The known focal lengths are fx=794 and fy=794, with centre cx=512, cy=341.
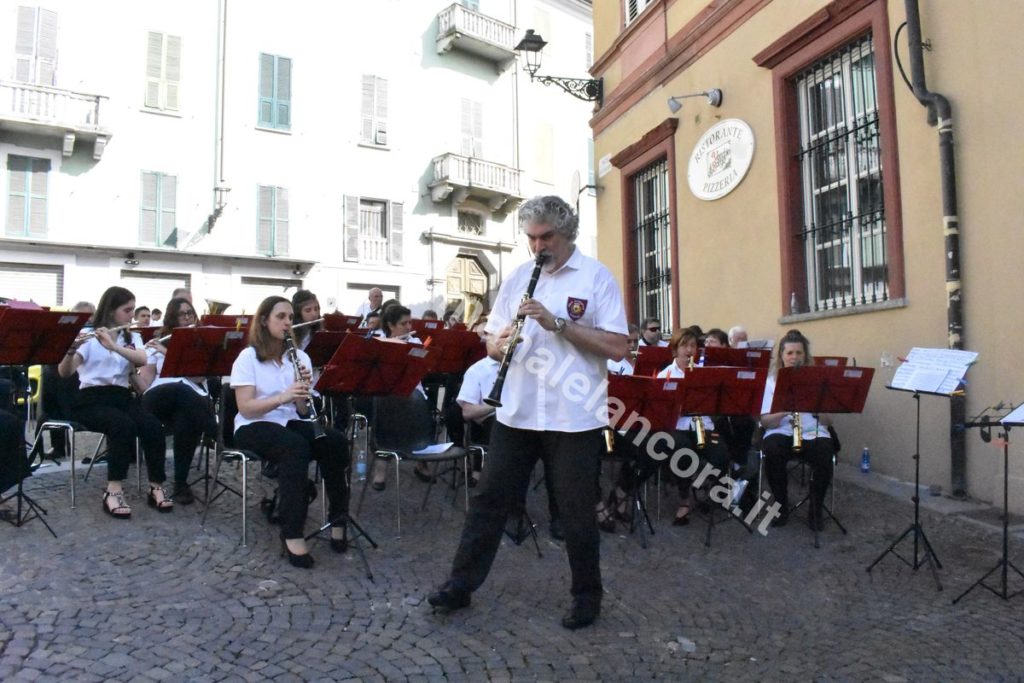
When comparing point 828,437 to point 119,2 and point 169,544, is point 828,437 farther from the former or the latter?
point 119,2

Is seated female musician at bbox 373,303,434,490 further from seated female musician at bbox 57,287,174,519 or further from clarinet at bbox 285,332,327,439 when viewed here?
seated female musician at bbox 57,287,174,519

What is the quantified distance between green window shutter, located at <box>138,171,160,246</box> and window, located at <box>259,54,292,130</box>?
3146 millimetres

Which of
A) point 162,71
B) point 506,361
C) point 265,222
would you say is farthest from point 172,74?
point 506,361

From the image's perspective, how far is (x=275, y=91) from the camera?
814 inches

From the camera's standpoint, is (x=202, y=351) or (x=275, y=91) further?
(x=275, y=91)

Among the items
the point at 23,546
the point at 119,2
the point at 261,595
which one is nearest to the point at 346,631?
the point at 261,595

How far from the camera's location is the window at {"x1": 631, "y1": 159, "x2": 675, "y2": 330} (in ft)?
37.1

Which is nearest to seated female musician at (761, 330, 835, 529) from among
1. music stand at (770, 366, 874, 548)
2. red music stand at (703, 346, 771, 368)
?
music stand at (770, 366, 874, 548)

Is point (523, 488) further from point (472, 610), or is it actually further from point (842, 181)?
point (842, 181)

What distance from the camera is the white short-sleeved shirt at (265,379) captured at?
4922 mm

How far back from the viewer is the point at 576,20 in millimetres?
27391

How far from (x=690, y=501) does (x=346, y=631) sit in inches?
127

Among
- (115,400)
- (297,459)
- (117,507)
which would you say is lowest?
(117,507)

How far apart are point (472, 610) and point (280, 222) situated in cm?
1809
